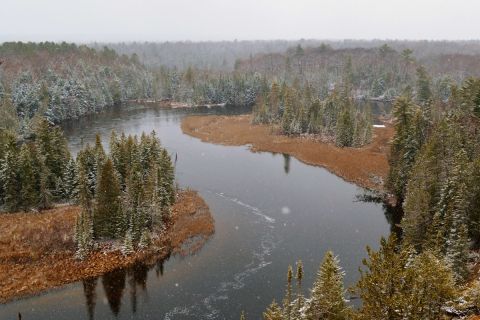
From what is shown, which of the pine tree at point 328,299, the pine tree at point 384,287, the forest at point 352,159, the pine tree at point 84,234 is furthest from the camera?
the pine tree at point 84,234

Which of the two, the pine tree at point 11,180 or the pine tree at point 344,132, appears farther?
the pine tree at point 344,132

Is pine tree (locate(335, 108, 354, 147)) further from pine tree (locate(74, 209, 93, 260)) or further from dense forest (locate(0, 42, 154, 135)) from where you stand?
dense forest (locate(0, 42, 154, 135))

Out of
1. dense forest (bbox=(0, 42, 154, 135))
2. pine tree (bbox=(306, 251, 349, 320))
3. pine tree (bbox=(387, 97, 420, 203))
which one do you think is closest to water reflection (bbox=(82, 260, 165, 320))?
pine tree (bbox=(306, 251, 349, 320))

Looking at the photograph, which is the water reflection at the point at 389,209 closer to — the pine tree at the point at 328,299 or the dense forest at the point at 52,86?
the pine tree at the point at 328,299

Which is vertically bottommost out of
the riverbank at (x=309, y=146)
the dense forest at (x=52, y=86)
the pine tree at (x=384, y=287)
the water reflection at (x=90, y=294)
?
the water reflection at (x=90, y=294)

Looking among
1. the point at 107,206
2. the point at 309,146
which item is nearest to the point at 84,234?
the point at 107,206

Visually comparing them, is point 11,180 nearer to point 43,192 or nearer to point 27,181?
point 27,181

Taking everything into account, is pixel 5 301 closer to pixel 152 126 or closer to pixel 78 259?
pixel 78 259

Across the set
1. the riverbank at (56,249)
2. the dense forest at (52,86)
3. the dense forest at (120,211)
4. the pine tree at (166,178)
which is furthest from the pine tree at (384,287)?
the dense forest at (52,86)
